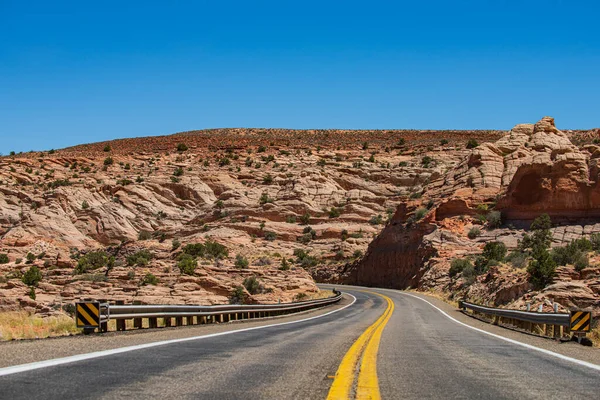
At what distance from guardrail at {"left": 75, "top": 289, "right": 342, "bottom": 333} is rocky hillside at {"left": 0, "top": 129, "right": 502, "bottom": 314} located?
38.4 ft

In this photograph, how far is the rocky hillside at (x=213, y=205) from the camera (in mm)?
47406

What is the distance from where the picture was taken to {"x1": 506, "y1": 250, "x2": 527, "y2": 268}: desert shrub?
37.7 metres

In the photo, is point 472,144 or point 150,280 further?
point 472,144

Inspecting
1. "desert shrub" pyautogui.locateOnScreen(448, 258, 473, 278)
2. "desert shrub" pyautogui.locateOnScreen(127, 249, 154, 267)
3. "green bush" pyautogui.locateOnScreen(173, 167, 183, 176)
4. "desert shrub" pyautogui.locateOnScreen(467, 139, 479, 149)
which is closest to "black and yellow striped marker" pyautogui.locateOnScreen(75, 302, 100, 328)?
"desert shrub" pyautogui.locateOnScreen(127, 249, 154, 267)

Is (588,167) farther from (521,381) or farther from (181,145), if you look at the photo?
(181,145)

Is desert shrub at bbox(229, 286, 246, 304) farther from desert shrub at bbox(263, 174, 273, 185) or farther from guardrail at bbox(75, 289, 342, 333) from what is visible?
desert shrub at bbox(263, 174, 273, 185)

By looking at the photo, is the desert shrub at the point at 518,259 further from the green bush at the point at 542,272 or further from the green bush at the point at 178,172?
the green bush at the point at 178,172

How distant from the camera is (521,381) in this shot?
6.93 meters

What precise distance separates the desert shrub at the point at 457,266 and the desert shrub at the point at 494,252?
4.70 feet

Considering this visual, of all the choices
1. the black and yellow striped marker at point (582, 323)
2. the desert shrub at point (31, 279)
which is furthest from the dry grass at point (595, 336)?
the desert shrub at point (31, 279)

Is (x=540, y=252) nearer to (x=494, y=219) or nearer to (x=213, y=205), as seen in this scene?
(x=494, y=219)

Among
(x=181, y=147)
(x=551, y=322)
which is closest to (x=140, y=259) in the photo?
(x=551, y=322)

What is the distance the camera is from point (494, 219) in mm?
51938

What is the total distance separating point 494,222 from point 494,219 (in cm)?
26
